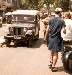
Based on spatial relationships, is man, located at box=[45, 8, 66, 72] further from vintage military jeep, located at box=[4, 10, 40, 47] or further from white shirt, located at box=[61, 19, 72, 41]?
vintage military jeep, located at box=[4, 10, 40, 47]

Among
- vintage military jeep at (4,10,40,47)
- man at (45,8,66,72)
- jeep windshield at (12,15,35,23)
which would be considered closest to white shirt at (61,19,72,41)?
man at (45,8,66,72)

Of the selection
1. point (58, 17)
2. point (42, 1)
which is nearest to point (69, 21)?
point (58, 17)

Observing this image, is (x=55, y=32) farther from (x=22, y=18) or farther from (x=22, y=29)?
(x=22, y=18)

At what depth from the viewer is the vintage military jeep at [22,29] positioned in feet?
54.7

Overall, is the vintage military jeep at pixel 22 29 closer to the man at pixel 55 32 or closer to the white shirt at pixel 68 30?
the white shirt at pixel 68 30

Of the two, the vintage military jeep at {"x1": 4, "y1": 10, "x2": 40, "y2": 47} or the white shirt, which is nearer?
the white shirt

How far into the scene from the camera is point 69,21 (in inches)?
442

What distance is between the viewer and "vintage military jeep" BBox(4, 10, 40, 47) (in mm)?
16672

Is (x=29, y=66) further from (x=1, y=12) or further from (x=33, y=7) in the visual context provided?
(x=33, y=7)

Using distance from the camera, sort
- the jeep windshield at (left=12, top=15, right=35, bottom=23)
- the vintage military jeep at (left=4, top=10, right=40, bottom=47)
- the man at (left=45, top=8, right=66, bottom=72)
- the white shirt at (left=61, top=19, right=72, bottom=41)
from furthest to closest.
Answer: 1. the jeep windshield at (left=12, top=15, right=35, bottom=23)
2. the vintage military jeep at (left=4, top=10, right=40, bottom=47)
3. the white shirt at (left=61, top=19, right=72, bottom=41)
4. the man at (left=45, top=8, right=66, bottom=72)

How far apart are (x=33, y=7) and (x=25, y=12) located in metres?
78.1

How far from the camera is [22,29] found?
16.9 meters

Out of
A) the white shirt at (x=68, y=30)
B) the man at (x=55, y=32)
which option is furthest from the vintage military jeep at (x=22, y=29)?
the man at (x=55, y=32)

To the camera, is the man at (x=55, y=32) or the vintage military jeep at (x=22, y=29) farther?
the vintage military jeep at (x=22, y=29)
